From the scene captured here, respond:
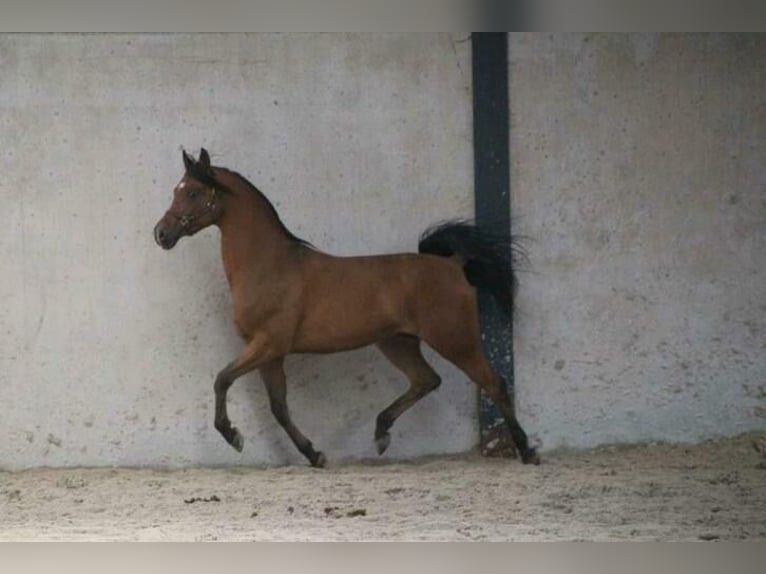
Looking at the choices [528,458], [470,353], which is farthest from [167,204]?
[528,458]

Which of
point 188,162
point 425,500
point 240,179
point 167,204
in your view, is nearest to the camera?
point 425,500

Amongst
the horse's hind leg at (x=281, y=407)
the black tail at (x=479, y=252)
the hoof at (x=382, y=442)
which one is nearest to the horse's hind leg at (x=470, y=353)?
the black tail at (x=479, y=252)

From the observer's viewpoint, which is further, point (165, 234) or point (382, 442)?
point (382, 442)

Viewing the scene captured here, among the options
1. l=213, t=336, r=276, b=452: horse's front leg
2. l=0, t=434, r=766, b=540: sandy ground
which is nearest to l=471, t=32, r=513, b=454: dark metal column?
l=0, t=434, r=766, b=540: sandy ground

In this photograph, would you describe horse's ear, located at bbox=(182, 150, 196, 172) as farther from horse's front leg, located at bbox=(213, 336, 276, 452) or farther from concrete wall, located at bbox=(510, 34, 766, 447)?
concrete wall, located at bbox=(510, 34, 766, 447)

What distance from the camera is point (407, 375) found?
16.3 feet

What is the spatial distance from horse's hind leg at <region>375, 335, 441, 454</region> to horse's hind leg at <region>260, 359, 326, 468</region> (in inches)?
7.4

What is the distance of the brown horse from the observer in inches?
191

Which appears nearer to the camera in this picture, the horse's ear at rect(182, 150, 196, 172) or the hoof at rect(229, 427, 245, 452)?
the horse's ear at rect(182, 150, 196, 172)

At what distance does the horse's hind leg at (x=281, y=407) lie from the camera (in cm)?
492

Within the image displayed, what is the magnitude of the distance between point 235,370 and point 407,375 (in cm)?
50

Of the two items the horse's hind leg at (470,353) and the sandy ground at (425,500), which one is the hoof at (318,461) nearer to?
the sandy ground at (425,500)

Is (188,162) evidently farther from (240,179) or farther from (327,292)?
(327,292)

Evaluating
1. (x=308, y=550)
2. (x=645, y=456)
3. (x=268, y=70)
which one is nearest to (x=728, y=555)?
(x=645, y=456)
